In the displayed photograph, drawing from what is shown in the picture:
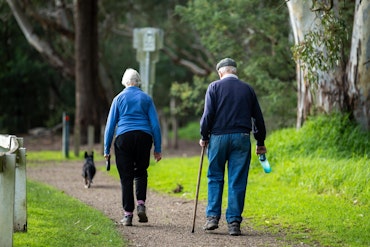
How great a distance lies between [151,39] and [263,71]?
3.81 meters

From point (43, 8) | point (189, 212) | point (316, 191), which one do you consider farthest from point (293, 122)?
point (43, 8)

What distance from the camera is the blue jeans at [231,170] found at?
886 centimetres

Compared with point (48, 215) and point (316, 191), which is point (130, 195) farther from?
point (316, 191)

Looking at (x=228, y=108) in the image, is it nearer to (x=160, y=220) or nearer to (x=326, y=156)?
(x=160, y=220)

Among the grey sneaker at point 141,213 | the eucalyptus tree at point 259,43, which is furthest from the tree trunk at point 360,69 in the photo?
the grey sneaker at point 141,213

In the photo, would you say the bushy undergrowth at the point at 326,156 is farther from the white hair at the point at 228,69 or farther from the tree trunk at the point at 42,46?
the tree trunk at the point at 42,46

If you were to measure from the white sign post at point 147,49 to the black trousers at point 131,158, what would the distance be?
27.3 feet

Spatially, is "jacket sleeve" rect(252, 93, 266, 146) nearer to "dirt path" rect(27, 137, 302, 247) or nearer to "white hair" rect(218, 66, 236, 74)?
"white hair" rect(218, 66, 236, 74)

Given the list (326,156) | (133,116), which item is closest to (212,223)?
(133,116)

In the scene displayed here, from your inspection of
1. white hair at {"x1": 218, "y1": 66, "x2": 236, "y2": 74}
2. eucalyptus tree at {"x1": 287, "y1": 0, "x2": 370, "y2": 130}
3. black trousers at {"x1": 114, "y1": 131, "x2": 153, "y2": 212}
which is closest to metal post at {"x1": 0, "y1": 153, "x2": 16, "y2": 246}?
black trousers at {"x1": 114, "y1": 131, "x2": 153, "y2": 212}

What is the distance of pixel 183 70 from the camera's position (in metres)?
47.3

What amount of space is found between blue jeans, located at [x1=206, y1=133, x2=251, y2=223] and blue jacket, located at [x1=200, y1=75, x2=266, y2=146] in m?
0.10

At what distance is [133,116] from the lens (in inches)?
372

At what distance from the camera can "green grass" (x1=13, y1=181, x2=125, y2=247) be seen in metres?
7.90
